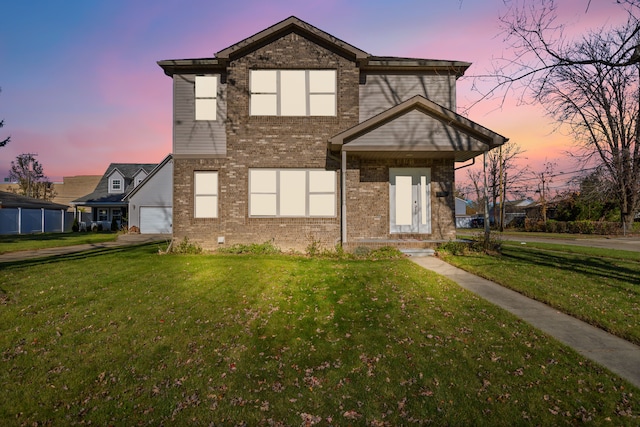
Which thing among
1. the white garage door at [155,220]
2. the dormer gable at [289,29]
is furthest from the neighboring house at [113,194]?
the dormer gable at [289,29]

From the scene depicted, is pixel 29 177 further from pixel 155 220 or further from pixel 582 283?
pixel 582 283

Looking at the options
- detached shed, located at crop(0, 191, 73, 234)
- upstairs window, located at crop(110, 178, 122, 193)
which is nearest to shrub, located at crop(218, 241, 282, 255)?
detached shed, located at crop(0, 191, 73, 234)

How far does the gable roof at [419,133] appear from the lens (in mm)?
12062

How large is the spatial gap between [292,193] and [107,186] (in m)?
30.8

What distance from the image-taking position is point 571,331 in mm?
5188

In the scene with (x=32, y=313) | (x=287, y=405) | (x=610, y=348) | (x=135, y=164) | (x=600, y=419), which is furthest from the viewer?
(x=135, y=164)

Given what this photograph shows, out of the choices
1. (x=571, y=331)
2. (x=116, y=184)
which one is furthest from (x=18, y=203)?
(x=571, y=331)

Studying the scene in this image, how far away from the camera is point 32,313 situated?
5.91 metres

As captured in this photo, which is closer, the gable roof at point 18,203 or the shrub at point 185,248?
the shrub at point 185,248

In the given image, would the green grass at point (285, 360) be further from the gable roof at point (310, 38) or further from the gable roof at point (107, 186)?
the gable roof at point (107, 186)

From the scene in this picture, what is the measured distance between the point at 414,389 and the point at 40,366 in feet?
15.6

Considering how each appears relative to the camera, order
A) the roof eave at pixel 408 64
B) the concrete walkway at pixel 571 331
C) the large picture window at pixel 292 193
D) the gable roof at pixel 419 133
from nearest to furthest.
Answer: the concrete walkway at pixel 571 331
the gable roof at pixel 419 133
the large picture window at pixel 292 193
the roof eave at pixel 408 64

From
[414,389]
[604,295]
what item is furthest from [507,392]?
[604,295]

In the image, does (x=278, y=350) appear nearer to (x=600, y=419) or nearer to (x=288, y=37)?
(x=600, y=419)
